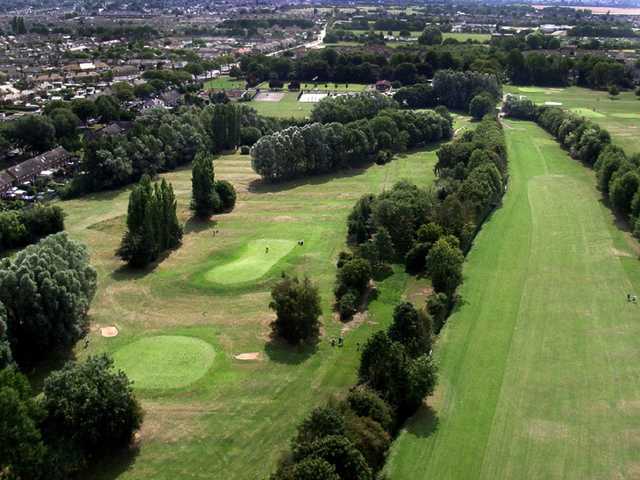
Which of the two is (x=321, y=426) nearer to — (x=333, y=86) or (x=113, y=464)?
(x=113, y=464)

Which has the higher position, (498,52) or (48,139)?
(498,52)

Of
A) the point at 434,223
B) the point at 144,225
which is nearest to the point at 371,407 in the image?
the point at 434,223

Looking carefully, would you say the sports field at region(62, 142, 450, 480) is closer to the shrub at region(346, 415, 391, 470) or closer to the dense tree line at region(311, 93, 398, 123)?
the shrub at region(346, 415, 391, 470)

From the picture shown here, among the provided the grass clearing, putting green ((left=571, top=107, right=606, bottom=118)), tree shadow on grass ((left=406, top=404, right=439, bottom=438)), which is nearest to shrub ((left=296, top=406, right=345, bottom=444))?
the grass clearing

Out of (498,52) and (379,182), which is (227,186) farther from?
(498,52)

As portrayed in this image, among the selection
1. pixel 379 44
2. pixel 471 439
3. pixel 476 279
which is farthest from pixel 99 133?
pixel 379 44

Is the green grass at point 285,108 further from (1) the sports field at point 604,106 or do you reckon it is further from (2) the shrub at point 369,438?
(2) the shrub at point 369,438
